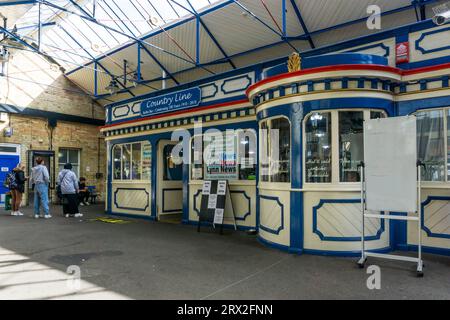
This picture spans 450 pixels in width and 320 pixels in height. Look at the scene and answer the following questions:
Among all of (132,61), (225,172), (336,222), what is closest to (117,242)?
(225,172)

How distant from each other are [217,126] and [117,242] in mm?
3130

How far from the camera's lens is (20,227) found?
24.2 feet

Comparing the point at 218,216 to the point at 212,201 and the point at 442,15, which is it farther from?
the point at 442,15

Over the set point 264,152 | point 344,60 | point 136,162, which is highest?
point 344,60

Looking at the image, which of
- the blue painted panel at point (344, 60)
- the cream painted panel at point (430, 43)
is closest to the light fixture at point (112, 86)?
the blue painted panel at point (344, 60)

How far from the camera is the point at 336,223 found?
15.8ft

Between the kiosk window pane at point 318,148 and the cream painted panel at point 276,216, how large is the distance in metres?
0.52

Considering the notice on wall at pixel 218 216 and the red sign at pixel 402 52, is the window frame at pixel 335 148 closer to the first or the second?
the red sign at pixel 402 52

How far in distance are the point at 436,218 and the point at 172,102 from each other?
5.92m

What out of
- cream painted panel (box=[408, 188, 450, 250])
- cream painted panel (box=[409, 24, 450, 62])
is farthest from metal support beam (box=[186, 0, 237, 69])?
cream painted panel (box=[408, 188, 450, 250])

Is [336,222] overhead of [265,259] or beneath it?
overhead

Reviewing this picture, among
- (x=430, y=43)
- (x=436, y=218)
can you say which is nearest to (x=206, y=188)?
(x=436, y=218)

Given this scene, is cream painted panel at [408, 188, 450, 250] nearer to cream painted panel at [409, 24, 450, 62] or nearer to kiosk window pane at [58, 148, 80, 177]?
cream painted panel at [409, 24, 450, 62]
